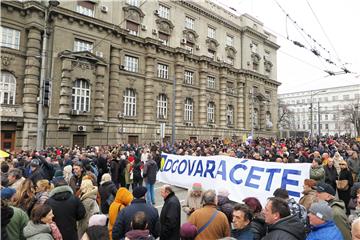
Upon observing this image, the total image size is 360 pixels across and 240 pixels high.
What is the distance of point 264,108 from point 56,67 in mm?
36472

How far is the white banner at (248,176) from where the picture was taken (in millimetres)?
6938

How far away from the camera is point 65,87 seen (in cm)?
2348

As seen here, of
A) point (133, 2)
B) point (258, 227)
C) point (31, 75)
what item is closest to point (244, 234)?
point (258, 227)

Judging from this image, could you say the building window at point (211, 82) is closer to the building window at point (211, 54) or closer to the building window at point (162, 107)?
the building window at point (211, 54)

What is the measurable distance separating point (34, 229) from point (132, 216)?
1.39 m

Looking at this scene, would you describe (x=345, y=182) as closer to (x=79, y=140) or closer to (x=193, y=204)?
(x=193, y=204)

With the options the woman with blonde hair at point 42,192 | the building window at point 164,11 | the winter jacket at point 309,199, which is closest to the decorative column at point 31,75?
the building window at point 164,11

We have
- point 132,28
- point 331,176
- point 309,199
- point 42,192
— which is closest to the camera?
point 309,199

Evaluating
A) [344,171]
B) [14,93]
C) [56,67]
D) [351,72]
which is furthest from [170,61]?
[344,171]

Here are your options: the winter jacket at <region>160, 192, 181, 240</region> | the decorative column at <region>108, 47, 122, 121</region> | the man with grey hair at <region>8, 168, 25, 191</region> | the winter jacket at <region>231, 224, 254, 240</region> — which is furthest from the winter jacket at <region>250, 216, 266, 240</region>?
the decorative column at <region>108, 47, 122, 121</region>

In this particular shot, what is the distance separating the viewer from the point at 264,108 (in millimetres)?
48156

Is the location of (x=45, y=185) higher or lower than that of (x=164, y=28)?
lower

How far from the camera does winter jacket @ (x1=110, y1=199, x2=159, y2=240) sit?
423cm

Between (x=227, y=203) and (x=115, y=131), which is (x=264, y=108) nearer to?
(x=115, y=131)
